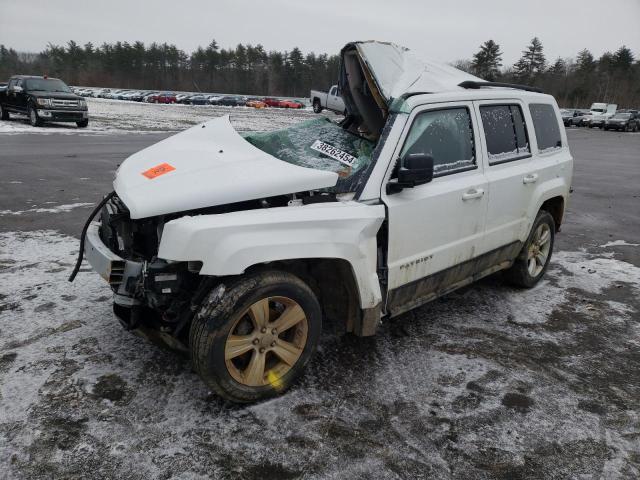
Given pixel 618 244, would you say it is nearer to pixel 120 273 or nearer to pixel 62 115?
pixel 120 273

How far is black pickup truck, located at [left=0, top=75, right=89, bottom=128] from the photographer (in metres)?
18.2

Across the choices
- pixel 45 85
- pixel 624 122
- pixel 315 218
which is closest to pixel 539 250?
pixel 315 218

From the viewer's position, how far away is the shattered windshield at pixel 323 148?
3.38 meters

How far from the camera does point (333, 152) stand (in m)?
3.66

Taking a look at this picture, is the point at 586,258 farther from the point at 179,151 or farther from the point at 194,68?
the point at 194,68

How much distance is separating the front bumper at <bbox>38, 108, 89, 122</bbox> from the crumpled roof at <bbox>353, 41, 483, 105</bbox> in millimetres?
17990

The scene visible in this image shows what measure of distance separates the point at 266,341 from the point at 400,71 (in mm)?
2286

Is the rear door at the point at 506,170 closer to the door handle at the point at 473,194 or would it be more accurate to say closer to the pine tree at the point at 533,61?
the door handle at the point at 473,194

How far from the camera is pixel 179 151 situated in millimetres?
3596

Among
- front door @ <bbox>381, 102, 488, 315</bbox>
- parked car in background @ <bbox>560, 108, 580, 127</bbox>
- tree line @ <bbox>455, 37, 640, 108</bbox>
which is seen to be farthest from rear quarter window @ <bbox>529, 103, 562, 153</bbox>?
tree line @ <bbox>455, 37, 640, 108</bbox>

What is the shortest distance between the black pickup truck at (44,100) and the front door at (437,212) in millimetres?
18519

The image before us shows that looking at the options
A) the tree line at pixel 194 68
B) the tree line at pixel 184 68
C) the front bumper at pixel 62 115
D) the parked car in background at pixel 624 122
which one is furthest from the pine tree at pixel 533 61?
the front bumper at pixel 62 115

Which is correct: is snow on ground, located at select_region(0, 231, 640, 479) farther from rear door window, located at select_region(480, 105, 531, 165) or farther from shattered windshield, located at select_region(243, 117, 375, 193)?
rear door window, located at select_region(480, 105, 531, 165)

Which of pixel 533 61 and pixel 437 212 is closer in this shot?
pixel 437 212
